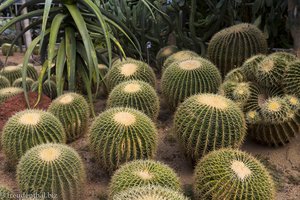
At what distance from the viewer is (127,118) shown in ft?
10.2

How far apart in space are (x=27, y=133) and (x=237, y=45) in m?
2.42

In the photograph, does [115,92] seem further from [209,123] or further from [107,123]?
[209,123]

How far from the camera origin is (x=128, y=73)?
13.9 feet

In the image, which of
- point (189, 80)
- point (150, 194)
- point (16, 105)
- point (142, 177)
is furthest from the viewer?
point (16, 105)

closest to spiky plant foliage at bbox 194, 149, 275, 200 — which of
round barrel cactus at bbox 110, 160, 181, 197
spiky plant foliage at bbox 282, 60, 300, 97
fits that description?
round barrel cactus at bbox 110, 160, 181, 197

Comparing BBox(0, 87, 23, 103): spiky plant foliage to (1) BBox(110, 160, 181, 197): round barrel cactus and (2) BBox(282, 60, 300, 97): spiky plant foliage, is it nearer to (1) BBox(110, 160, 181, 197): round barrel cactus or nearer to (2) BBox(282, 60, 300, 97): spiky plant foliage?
(1) BBox(110, 160, 181, 197): round barrel cactus

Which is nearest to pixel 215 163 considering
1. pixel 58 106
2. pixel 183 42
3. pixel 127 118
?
pixel 127 118

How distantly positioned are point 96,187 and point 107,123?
20.4 inches

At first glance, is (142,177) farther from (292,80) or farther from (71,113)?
(292,80)

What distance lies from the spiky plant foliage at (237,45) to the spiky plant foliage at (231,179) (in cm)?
191

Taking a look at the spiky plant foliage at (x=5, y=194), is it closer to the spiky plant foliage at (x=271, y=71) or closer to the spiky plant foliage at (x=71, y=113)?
the spiky plant foliage at (x=71, y=113)

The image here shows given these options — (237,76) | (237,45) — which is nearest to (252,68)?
(237,76)

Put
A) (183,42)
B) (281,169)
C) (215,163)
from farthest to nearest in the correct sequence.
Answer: (183,42), (281,169), (215,163)

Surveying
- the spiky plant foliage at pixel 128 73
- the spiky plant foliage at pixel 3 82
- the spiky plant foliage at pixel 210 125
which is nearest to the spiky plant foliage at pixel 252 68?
the spiky plant foliage at pixel 210 125
